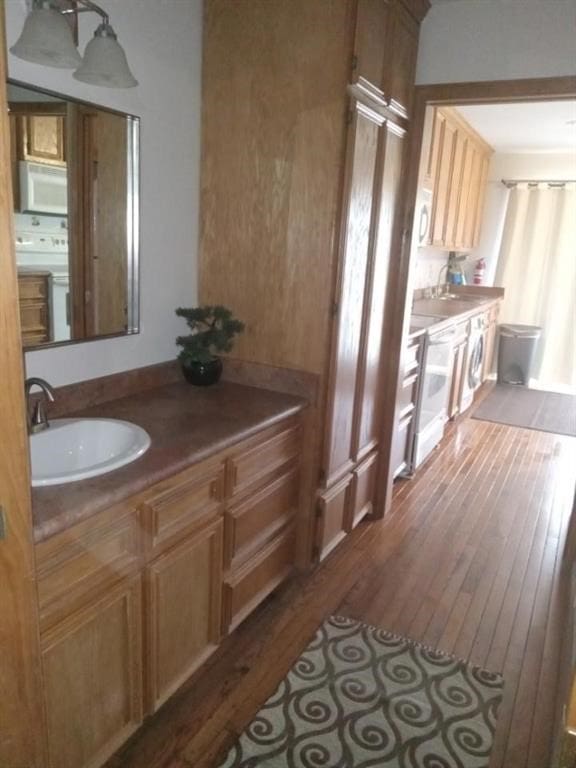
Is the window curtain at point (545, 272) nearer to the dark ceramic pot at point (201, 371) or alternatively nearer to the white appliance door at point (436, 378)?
the white appliance door at point (436, 378)

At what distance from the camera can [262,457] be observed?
6.61 ft

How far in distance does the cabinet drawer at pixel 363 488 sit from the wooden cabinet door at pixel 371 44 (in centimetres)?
166

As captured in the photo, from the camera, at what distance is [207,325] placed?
2365 millimetres

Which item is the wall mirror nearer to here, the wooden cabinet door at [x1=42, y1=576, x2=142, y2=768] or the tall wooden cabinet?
the tall wooden cabinet

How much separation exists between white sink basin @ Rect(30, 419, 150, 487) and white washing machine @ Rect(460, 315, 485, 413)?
3.75 m

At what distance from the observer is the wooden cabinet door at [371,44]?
2010mm

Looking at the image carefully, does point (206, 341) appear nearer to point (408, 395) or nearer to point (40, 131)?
point (40, 131)

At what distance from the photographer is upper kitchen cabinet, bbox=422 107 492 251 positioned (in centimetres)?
428

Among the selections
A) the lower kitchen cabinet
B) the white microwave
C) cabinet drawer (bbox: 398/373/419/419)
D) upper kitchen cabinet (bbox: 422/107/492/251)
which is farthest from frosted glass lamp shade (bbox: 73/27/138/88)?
upper kitchen cabinet (bbox: 422/107/492/251)

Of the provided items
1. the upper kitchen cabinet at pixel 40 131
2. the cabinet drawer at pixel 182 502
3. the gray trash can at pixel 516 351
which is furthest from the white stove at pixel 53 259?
the gray trash can at pixel 516 351

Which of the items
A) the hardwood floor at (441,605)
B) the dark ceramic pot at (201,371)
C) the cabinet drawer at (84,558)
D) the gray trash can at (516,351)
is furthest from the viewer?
the gray trash can at (516,351)

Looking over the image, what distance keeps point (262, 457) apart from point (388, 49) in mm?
1688

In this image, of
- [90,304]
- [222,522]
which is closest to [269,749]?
[222,522]

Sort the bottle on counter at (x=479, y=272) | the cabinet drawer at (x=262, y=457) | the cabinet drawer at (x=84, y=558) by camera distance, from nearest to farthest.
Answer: the cabinet drawer at (x=84, y=558), the cabinet drawer at (x=262, y=457), the bottle on counter at (x=479, y=272)
